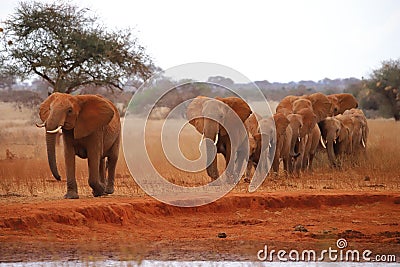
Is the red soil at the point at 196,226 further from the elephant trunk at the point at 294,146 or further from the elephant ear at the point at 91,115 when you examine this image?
the elephant trunk at the point at 294,146

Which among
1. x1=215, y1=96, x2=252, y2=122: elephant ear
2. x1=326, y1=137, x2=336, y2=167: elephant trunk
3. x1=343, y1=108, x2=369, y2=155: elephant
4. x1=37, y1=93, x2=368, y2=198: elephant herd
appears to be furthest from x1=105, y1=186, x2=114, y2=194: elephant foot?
x1=343, y1=108, x2=369, y2=155: elephant

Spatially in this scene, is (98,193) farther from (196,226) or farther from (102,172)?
(196,226)

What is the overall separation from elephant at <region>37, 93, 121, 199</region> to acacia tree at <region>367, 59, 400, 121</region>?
A: 116 feet

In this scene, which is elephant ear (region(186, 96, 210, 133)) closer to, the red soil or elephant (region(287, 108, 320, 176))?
elephant (region(287, 108, 320, 176))

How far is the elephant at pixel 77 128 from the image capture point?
1434 cm

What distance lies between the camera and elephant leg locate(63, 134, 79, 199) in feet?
48.2

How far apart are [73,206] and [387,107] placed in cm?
3981

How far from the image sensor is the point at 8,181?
54.9ft

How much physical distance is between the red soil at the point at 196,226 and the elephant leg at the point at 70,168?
52 cm

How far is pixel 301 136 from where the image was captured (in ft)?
69.2

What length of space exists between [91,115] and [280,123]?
5.66 m

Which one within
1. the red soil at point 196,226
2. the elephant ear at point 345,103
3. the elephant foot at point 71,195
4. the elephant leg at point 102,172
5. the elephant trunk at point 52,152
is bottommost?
the red soil at point 196,226

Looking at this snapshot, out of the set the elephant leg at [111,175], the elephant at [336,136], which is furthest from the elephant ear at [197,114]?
the elephant at [336,136]

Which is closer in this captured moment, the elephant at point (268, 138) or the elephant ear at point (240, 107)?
the elephant at point (268, 138)
